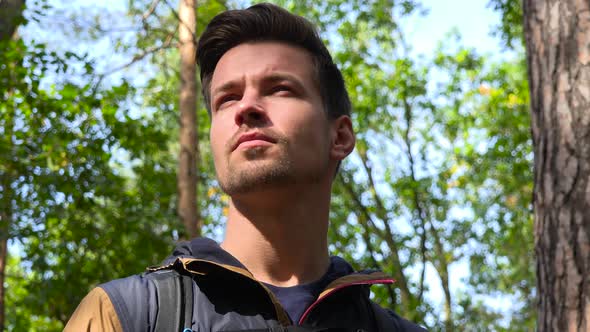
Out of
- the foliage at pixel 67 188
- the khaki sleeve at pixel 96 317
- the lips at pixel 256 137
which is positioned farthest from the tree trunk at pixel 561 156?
the foliage at pixel 67 188

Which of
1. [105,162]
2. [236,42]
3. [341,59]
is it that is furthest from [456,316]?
[236,42]

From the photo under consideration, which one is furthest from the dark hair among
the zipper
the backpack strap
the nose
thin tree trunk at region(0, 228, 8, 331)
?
thin tree trunk at region(0, 228, 8, 331)

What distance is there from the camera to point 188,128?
11.2 meters

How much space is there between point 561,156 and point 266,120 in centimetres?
193

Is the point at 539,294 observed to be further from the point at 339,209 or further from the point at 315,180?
the point at 339,209

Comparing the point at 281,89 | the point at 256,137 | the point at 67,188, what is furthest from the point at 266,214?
the point at 67,188

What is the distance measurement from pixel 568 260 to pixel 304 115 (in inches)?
69.1

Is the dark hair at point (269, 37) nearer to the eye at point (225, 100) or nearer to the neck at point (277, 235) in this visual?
the eye at point (225, 100)

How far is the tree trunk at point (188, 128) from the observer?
1030cm

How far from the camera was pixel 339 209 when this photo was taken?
61.2ft

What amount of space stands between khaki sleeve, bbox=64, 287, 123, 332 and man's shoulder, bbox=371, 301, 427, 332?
0.91 metres

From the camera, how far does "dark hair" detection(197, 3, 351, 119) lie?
278cm

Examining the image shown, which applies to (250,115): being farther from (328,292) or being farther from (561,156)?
(561,156)

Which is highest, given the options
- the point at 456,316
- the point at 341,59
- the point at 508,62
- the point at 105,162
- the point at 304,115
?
the point at 508,62
